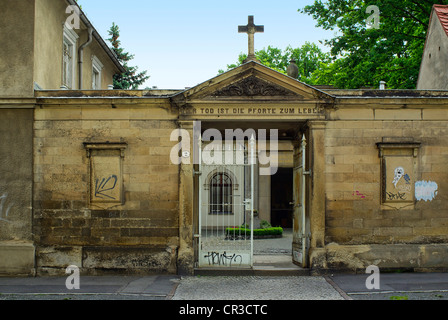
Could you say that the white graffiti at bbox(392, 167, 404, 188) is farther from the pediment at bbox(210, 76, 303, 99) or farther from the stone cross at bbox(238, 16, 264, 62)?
the stone cross at bbox(238, 16, 264, 62)

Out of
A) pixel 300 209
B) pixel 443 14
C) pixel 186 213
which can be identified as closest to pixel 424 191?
pixel 300 209

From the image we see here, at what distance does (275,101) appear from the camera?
11422 mm

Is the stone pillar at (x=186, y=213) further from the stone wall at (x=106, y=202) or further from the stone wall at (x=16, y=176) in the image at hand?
the stone wall at (x=16, y=176)

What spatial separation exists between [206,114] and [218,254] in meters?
3.30

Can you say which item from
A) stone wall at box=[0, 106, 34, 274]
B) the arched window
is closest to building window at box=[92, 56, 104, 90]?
the arched window

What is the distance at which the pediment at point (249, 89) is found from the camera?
1138 cm

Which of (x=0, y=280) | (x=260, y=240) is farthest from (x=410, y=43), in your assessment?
(x=0, y=280)

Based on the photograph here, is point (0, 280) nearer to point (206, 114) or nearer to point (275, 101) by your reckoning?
point (206, 114)

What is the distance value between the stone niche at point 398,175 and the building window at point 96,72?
11.4 metres

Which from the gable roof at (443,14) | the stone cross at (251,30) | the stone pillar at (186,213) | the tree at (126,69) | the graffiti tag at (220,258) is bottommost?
the graffiti tag at (220,258)

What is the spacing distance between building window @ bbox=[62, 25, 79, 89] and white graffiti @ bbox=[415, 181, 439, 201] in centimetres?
1013

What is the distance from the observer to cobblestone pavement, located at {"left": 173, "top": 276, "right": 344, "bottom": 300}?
30.5 ft

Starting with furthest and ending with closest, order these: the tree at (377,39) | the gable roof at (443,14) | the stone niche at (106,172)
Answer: the tree at (377,39), the gable roof at (443,14), the stone niche at (106,172)

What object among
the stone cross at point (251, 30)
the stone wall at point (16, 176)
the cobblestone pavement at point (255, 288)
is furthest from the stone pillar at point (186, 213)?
the stone wall at point (16, 176)
